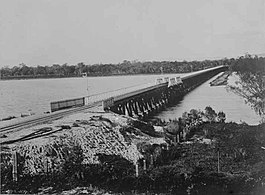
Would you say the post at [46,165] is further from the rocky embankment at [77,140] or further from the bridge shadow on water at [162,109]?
the bridge shadow on water at [162,109]

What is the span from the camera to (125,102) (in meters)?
17.8

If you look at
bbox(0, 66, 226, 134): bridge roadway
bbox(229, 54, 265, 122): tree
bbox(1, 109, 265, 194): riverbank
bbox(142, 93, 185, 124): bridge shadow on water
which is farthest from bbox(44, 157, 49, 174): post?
bbox(142, 93, 185, 124): bridge shadow on water

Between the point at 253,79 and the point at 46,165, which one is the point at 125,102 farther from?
the point at 46,165

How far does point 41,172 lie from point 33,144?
1.07 meters

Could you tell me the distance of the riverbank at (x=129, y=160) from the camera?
19.9 ft

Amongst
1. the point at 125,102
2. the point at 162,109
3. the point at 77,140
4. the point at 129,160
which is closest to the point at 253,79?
the point at 129,160

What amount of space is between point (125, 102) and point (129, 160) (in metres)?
10.3

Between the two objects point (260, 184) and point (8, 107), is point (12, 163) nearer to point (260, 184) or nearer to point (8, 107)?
point (260, 184)

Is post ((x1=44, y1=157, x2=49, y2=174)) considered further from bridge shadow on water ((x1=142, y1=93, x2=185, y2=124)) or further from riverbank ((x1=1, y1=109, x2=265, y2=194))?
bridge shadow on water ((x1=142, y1=93, x2=185, y2=124))

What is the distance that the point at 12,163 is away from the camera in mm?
6352

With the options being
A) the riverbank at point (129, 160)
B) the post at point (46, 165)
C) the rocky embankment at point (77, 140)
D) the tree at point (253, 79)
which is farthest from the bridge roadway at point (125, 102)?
the tree at point (253, 79)

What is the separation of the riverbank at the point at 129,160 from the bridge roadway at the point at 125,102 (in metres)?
1.11

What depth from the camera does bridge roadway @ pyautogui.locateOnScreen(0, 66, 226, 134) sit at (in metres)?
10.7

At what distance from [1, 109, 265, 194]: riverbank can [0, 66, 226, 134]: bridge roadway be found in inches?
43.5
